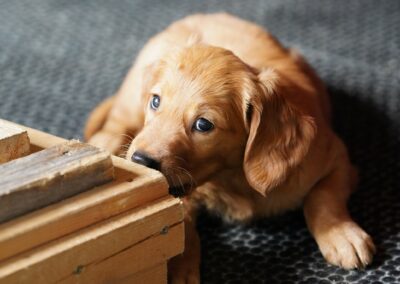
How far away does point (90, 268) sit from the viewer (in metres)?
1.44

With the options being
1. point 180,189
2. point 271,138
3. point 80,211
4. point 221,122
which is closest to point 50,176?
point 80,211

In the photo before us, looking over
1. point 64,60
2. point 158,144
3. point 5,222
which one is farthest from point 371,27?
point 5,222

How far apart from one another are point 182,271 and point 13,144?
1.92 feet

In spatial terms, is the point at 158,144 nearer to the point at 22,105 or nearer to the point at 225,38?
the point at 225,38

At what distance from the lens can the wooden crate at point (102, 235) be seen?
1.33 metres

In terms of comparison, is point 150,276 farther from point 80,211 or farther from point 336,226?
point 336,226

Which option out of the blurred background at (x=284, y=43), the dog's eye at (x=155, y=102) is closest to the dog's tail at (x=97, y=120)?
the blurred background at (x=284, y=43)

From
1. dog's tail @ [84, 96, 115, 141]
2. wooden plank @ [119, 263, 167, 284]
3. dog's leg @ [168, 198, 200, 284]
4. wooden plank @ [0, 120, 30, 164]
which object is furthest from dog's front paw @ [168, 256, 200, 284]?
dog's tail @ [84, 96, 115, 141]

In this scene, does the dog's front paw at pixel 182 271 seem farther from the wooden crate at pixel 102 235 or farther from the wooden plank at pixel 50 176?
the wooden plank at pixel 50 176

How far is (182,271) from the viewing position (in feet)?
6.07

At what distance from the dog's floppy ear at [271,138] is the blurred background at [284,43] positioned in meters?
0.25

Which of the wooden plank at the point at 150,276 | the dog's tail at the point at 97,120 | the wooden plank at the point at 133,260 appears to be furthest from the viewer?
the dog's tail at the point at 97,120

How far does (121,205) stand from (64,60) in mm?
2053

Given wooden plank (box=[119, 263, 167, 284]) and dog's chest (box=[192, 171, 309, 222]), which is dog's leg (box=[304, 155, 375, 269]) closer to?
dog's chest (box=[192, 171, 309, 222])
